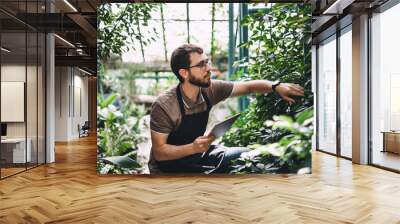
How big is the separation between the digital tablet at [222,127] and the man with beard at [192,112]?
0.33ft

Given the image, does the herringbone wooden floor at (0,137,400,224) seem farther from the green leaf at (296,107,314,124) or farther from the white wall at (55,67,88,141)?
the white wall at (55,67,88,141)

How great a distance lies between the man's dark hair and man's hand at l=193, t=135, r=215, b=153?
115 centimetres

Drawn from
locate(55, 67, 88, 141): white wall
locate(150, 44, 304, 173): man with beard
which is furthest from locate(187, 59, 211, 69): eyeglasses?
locate(55, 67, 88, 141): white wall

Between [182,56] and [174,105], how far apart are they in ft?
2.74

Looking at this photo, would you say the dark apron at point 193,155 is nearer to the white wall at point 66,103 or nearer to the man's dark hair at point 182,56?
the man's dark hair at point 182,56

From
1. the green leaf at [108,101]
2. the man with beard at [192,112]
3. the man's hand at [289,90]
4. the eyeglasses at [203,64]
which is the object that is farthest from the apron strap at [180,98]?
the man's hand at [289,90]

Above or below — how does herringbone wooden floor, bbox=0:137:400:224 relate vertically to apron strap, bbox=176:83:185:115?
below

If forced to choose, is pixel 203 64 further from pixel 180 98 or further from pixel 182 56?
pixel 180 98

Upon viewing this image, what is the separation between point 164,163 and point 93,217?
8.40 feet

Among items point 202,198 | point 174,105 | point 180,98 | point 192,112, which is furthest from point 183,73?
point 202,198

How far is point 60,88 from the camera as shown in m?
16.1

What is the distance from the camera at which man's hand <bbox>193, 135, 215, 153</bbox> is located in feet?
21.5

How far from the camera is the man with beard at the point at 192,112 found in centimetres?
654

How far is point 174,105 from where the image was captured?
21.5 feet
